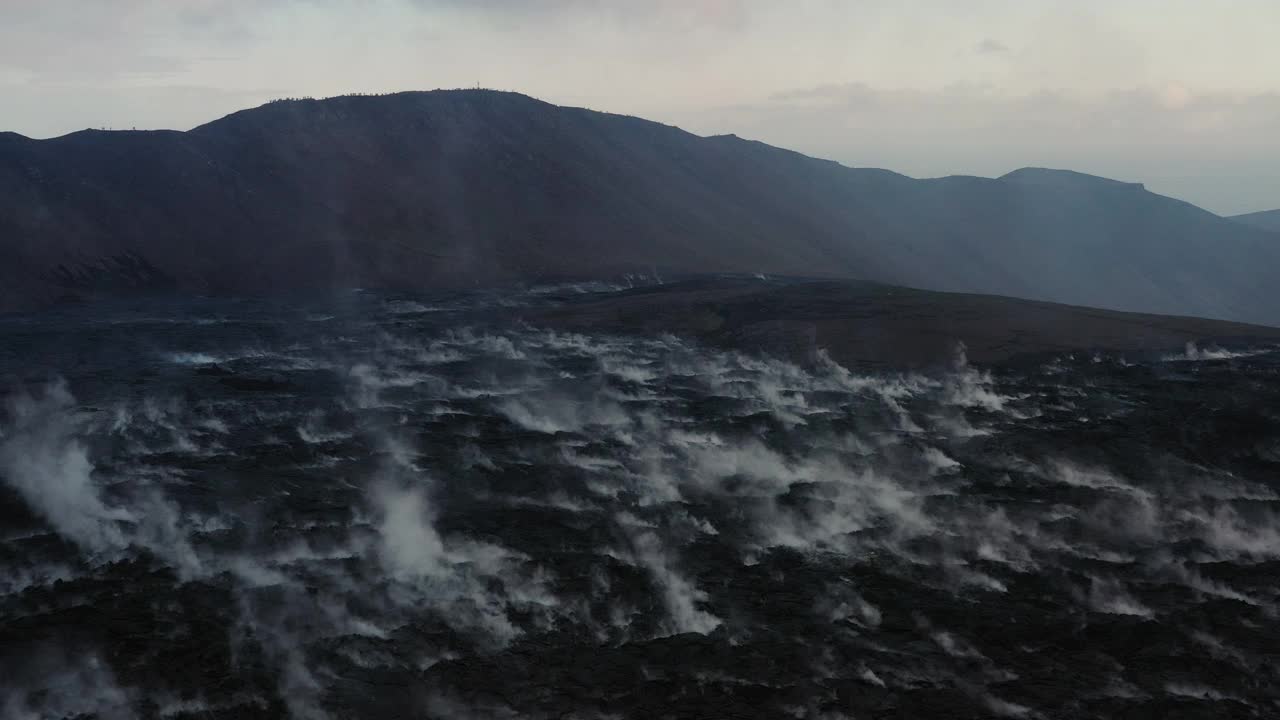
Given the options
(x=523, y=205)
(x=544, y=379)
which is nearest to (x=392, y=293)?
(x=523, y=205)

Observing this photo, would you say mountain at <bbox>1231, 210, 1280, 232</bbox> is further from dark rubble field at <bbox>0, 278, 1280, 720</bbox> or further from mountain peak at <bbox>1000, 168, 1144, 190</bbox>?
dark rubble field at <bbox>0, 278, 1280, 720</bbox>

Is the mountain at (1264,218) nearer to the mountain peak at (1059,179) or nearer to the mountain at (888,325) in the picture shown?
the mountain peak at (1059,179)

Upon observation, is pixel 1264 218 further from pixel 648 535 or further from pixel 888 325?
pixel 648 535

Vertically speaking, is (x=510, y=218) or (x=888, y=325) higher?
(x=510, y=218)

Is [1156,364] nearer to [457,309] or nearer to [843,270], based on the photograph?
[457,309]

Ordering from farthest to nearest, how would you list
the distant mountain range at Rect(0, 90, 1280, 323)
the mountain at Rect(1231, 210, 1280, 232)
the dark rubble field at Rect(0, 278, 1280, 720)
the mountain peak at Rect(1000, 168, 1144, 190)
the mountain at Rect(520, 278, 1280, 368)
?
1. the mountain at Rect(1231, 210, 1280, 232)
2. the mountain peak at Rect(1000, 168, 1144, 190)
3. the distant mountain range at Rect(0, 90, 1280, 323)
4. the mountain at Rect(520, 278, 1280, 368)
5. the dark rubble field at Rect(0, 278, 1280, 720)

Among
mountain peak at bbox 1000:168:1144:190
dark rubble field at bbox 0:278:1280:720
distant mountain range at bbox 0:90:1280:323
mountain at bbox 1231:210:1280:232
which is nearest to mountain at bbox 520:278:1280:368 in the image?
dark rubble field at bbox 0:278:1280:720

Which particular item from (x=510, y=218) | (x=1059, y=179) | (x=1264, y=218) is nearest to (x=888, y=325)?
(x=510, y=218)
